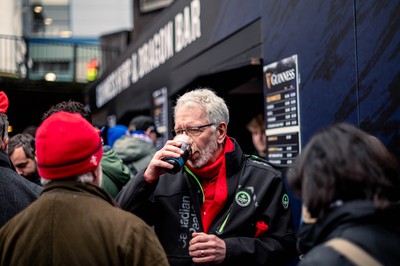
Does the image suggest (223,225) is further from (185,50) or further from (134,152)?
(185,50)

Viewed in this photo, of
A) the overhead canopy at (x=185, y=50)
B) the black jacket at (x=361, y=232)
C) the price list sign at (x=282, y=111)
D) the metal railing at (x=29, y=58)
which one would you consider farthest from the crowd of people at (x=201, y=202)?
the metal railing at (x=29, y=58)

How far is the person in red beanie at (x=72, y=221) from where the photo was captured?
1957 millimetres

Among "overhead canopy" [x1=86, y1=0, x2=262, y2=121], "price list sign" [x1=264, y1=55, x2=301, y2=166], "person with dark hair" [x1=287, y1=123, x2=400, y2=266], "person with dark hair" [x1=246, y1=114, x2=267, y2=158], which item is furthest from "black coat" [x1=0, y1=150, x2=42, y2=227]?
"person with dark hair" [x1=246, y1=114, x2=267, y2=158]

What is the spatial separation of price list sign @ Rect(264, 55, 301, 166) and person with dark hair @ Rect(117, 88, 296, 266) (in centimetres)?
160

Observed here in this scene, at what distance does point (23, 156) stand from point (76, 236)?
2.47 m

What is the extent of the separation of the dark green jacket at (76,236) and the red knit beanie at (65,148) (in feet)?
0.32

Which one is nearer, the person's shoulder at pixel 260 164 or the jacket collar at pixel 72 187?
the jacket collar at pixel 72 187

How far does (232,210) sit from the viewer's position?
9.18ft

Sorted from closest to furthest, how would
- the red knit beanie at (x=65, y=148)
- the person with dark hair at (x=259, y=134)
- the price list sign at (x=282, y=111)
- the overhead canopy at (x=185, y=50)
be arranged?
the red knit beanie at (x=65, y=148) < the price list sign at (x=282, y=111) < the overhead canopy at (x=185, y=50) < the person with dark hair at (x=259, y=134)

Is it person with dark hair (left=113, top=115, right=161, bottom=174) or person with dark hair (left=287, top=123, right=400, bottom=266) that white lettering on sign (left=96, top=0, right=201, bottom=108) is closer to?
person with dark hair (left=113, top=115, right=161, bottom=174)

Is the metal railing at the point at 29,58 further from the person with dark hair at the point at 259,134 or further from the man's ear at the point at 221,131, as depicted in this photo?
the man's ear at the point at 221,131

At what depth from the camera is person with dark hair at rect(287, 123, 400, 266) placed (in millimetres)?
1560

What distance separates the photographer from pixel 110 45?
18016mm

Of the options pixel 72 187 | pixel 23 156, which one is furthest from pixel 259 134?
pixel 72 187
